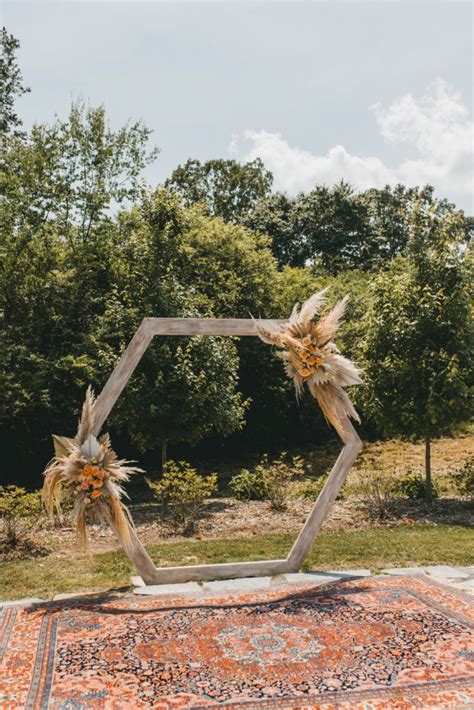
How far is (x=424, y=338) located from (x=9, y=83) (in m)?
12.9

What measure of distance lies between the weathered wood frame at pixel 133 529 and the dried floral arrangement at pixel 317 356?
207mm

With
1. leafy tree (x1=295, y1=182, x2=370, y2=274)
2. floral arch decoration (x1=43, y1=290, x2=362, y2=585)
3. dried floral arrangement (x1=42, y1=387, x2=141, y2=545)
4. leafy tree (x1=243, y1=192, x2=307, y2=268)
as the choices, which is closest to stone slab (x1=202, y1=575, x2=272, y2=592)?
floral arch decoration (x1=43, y1=290, x2=362, y2=585)

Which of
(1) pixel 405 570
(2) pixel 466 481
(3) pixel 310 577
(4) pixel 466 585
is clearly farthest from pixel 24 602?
(2) pixel 466 481

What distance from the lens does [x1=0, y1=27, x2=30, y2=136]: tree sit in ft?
55.5

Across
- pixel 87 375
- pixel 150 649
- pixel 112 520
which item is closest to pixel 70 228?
pixel 87 375

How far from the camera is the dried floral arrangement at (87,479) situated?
5.50m

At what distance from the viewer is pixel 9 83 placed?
55.9 ft

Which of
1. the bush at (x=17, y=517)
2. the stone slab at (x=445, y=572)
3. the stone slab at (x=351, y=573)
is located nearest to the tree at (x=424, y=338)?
the stone slab at (x=445, y=572)

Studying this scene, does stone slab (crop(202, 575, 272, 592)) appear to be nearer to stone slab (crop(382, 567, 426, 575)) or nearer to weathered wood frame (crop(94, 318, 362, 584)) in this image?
weathered wood frame (crop(94, 318, 362, 584))

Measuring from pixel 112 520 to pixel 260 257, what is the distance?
36.9ft

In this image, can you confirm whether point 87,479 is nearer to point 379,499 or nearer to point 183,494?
point 183,494

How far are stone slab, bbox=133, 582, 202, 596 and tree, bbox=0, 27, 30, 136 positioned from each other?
46.0ft

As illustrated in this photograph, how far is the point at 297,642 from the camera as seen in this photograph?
4551mm

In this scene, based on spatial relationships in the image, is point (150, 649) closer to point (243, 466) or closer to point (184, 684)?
point (184, 684)
